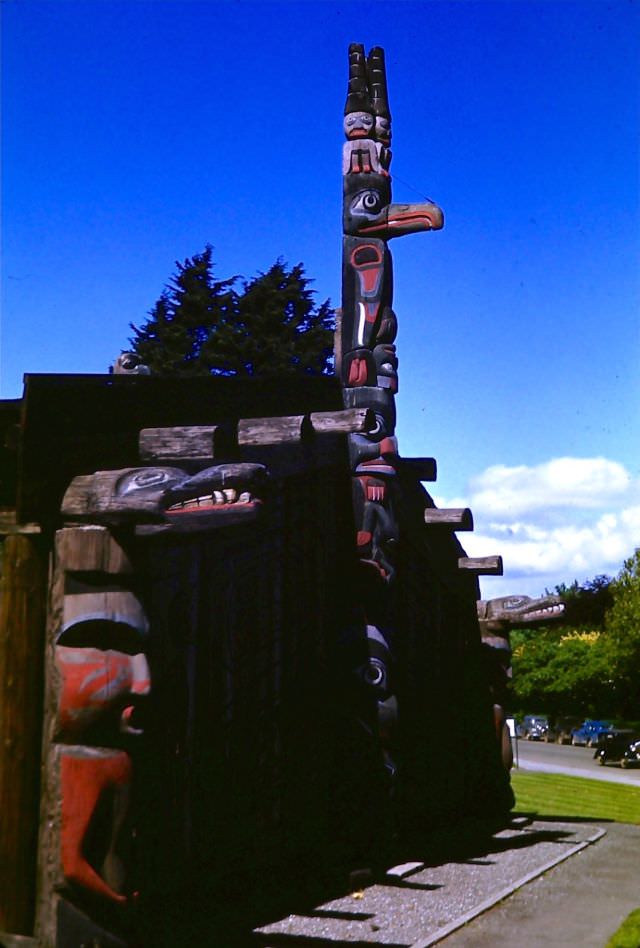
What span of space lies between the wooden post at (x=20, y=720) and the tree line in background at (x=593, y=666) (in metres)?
36.4

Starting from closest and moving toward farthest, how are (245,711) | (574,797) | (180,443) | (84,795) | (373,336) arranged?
1. (84,795)
2. (180,443)
3. (245,711)
4. (373,336)
5. (574,797)

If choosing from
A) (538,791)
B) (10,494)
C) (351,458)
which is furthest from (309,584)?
(538,791)

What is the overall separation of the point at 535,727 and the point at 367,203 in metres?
37.6

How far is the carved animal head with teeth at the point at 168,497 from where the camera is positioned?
549cm

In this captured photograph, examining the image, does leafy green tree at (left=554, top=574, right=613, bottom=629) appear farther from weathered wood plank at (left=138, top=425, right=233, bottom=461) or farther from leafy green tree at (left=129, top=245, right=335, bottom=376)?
weathered wood plank at (left=138, top=425, right=233, bottom=461)

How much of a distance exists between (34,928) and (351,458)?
6078 millimetres

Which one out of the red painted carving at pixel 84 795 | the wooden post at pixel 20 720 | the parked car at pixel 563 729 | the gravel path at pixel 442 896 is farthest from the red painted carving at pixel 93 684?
the parked car at pixel 563 729

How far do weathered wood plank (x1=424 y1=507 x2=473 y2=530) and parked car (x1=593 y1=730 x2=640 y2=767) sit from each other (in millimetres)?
20381

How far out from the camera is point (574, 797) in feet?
65.4

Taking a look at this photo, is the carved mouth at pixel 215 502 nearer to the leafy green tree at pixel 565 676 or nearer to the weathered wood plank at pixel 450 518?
the weathered wood plank at pixel 450 518

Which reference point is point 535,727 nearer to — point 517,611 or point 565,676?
point 565,676

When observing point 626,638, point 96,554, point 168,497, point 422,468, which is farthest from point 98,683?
point 626,638

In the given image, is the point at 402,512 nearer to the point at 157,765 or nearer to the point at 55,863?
the point at 157,765

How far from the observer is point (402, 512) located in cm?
1193
